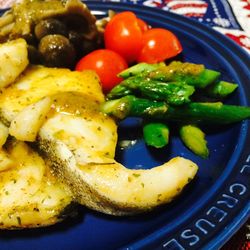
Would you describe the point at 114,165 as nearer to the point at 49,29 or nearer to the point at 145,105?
the point at 145,105

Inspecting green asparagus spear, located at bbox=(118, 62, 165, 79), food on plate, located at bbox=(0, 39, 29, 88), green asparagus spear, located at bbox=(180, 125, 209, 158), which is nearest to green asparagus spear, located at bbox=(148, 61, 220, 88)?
green asparagus spear, located at bbox=(118, 62, 165, 79)

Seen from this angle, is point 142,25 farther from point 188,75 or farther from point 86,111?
point 86,111

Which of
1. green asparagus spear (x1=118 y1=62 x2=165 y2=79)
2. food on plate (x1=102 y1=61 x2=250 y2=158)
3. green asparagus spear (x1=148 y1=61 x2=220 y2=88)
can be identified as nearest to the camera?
food on plate (x1=102 y1=61 x2=250 y2=158)

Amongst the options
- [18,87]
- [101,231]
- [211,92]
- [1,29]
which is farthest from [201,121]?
[1,29]

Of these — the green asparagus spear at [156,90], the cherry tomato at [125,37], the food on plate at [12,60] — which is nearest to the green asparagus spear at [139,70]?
the green asparagus spear at [156,90]

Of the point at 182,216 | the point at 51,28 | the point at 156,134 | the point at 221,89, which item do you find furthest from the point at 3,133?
the point at 221,89

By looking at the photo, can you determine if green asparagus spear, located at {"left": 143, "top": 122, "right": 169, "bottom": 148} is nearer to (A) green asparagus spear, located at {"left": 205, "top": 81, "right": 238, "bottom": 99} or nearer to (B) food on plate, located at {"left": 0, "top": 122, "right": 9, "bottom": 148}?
(A) green asparagus spear, located at {"left": 205, "top": 81, "right": 238, "bottom": 99}
